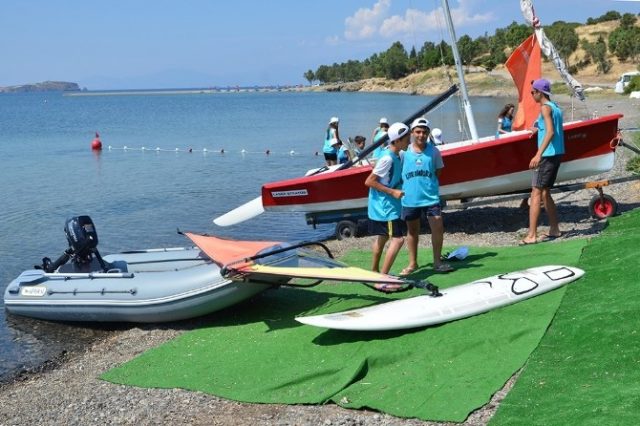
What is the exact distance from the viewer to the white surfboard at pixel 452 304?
23.5 ft

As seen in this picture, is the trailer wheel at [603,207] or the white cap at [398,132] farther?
the trailer wheel at [603,207]

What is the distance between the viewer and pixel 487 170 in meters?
12.1

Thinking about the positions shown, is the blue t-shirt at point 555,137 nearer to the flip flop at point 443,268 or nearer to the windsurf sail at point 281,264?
the flip flop at point 443,268

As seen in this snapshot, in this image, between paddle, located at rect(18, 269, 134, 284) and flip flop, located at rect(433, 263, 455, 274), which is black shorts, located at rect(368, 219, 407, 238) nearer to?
flip flop, located at rect(433, 263, 455, 274)

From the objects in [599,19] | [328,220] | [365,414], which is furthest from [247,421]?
[599,19]

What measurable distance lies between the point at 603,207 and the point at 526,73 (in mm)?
2846

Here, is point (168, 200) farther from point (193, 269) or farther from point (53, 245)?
point (193, 269)

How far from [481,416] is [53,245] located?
13.2 metres

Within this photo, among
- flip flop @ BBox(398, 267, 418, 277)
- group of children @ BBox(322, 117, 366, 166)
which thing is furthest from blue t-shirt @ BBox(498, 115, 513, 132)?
flip flop @ BBox(398, 267, 418, 277)

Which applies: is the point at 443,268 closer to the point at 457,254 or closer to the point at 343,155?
the point at 457,254

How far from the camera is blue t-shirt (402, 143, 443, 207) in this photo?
28.1 feet

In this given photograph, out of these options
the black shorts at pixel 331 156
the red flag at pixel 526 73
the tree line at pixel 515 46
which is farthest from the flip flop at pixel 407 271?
the tree line at pixel 515 46

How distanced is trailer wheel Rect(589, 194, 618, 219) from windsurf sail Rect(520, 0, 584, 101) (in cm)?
160

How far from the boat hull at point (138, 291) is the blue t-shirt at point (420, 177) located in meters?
1.94
